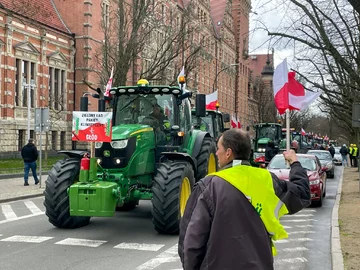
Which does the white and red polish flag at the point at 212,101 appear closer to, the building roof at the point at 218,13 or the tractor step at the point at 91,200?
the tractor step at the point at 91,200

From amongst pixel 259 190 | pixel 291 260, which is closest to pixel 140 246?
pixel 291 260

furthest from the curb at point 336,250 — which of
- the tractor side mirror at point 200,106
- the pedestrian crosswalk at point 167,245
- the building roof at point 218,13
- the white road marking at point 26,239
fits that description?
the building roof at point 218,13

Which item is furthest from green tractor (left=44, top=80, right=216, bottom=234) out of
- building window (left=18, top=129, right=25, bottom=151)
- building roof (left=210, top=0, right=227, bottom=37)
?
building roof (left=210, top=0, right=227, bottom=37)

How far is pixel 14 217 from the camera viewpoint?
452 inches

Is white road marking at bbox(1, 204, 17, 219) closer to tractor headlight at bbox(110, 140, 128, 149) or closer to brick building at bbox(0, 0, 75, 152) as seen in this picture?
tractor headlight at bbox(110, 140, 128, 149)

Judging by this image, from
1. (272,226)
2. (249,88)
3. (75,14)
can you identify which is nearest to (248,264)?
(272,226)

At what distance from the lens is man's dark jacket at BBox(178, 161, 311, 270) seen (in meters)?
2.99

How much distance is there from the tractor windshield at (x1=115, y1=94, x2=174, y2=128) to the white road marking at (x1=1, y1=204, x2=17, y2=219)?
365 cm

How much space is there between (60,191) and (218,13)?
214 ft

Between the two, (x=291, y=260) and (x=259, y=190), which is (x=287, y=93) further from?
(x=259, y=190)

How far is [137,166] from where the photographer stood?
30.7ft

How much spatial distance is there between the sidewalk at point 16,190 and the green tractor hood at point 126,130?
666 cm

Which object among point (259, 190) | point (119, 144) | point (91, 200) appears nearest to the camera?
point (259, 190)

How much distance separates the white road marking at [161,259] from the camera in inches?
275
